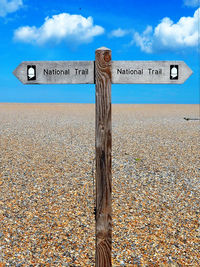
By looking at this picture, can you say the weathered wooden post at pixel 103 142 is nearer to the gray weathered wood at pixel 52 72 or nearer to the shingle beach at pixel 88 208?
the gray weathered wood at pixel 52 72

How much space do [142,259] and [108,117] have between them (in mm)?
2667

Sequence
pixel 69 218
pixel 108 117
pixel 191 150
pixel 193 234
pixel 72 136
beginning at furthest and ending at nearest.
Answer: pixel 72 136
pixel 191 150
pixel 69 218
pixel 193 234
pixel 108 117

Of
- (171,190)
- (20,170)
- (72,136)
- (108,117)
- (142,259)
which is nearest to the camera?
(108,117)

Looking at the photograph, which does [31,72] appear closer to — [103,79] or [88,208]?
[103,79]

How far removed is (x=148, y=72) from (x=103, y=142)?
1.14m

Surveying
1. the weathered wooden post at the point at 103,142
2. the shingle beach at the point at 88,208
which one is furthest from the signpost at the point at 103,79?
the shingle beach at the point at 88,208

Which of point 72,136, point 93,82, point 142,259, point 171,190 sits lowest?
point 142,259

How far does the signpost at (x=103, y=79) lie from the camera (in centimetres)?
352

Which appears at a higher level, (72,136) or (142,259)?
(72,136)

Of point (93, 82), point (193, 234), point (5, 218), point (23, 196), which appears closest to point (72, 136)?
point (23, 196)

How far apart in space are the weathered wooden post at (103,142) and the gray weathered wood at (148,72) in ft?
0.64

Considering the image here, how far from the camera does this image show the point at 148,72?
12.1 feet

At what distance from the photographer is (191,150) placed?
1196 centimetres

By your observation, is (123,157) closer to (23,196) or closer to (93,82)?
(23,196)
